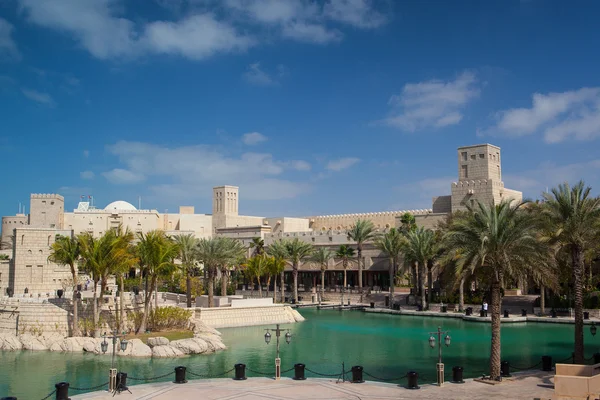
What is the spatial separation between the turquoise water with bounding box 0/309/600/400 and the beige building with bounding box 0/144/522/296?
12180mm

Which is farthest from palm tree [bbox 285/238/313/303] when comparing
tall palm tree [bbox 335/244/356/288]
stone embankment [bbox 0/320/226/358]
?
stone embankment [bbox 0/320/226/358]

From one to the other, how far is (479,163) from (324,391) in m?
45.2

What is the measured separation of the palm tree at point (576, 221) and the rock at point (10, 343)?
23.8 metres

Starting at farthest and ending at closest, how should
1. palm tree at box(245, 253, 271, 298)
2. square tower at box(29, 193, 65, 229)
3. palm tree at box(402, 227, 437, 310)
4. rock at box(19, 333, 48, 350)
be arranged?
square tower at box(29, 193, 65, 229)
palm tree at box(245, 253, 271, 298)
palm tree at box(402, 227, 437, 310)
rock at box(19, 333, 48, 350)

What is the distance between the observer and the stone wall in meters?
35.4

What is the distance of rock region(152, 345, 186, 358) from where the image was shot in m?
24.7

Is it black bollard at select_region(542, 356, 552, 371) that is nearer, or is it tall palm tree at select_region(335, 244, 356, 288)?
black bollard at select_region(542, 356, 552, 371)

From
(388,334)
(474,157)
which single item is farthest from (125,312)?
(474,157)

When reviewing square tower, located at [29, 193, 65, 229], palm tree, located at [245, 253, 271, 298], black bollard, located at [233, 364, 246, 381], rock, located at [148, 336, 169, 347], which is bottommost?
rock, located at [148, 336, 169, 347]

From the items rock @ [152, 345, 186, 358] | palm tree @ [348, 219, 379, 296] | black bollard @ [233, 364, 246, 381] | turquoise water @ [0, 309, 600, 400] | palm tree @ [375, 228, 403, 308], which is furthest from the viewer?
palm tree @ [348, 219, 379, 296]

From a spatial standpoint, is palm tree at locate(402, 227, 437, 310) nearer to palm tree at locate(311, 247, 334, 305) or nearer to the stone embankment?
palm tree at locate(311, 247, 334, 305)

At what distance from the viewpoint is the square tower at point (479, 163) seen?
56.2 meters

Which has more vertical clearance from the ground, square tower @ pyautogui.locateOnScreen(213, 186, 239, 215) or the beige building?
square tower @ pyautogui.locateOnScreen(213, 186, 239, 215)

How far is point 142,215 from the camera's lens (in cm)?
7831
